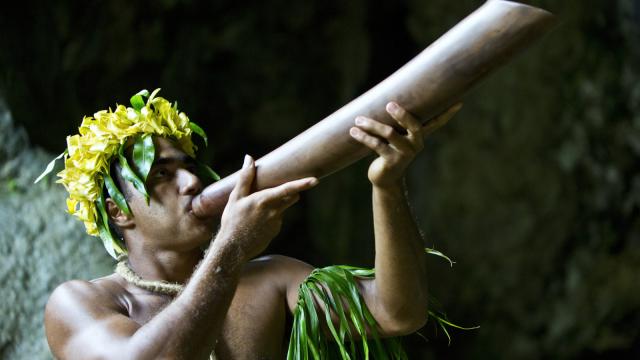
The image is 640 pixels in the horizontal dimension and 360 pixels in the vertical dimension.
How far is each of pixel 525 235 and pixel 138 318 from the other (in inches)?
126

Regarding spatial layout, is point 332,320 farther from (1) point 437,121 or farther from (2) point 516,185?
(2) point 516,185

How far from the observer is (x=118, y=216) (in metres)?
2.19

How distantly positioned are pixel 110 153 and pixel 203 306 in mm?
565

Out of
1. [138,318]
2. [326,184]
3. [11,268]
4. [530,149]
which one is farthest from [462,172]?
[138,318]

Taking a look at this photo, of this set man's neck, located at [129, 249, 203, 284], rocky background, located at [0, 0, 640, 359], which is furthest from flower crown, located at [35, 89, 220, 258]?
rocky background, located at [0, 0, 640, 359]

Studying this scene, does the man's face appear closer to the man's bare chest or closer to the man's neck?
the man's neck

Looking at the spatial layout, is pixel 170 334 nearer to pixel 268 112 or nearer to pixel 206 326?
pixel 206 326

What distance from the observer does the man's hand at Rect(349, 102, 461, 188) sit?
5.32 feet

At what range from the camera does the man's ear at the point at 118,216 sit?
7.10 ft

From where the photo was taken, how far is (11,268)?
10.0ft

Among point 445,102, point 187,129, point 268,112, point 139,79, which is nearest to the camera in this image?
point 445,102

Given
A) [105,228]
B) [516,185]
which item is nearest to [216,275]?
[105,228]

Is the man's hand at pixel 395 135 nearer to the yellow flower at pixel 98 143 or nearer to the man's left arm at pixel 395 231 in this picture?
the man's left arm at pixel 395 231

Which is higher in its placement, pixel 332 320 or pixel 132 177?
pixel 132 177
